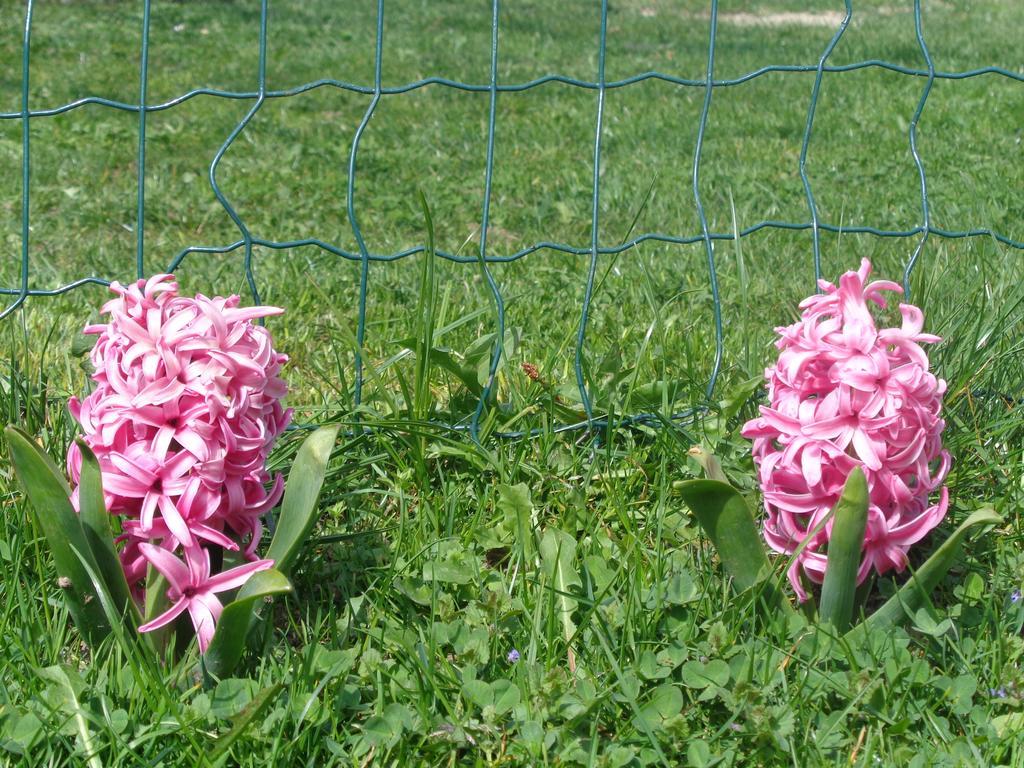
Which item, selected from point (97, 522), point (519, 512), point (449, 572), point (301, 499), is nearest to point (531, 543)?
point (519, 512)

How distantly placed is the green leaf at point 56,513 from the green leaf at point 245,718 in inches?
11.9

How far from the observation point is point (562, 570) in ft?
6.43

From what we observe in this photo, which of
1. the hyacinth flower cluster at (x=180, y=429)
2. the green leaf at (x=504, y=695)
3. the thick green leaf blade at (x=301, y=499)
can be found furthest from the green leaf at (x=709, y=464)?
the hyacinth flower cluster at (x=180, y=429)

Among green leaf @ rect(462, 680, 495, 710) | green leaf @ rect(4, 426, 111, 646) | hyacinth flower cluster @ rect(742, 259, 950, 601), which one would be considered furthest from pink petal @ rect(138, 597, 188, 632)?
hyacinth flower cluster @ rect(742, 259, 950, 601)

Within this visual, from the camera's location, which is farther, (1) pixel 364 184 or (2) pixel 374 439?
(1) pixel 364 184

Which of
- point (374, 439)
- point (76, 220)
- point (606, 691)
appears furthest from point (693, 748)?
point (76, 220)

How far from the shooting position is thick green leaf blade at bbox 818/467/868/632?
163cm

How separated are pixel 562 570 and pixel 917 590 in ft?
1.90

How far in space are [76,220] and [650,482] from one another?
3.25 m

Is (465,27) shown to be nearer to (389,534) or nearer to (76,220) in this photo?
(76,220)

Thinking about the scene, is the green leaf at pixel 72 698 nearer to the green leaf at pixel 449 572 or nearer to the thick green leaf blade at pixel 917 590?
the green leaf at pixel 449 572

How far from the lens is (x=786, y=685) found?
1703 mm

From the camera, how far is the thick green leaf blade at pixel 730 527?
1720mm

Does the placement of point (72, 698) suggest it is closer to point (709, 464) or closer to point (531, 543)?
point (531, 543)
